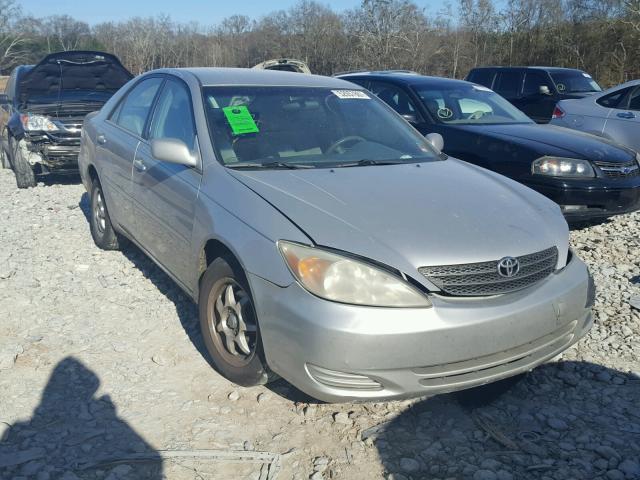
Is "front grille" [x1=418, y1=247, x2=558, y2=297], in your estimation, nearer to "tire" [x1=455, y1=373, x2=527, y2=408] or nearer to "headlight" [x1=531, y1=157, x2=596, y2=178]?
"tire" [x1=455, y1=373, x2=527, y2=408]

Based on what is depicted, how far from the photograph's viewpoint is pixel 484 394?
324 cm

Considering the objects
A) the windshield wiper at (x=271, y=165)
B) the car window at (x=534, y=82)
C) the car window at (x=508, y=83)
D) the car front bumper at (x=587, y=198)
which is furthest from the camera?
the car window at (x=508, y=83)

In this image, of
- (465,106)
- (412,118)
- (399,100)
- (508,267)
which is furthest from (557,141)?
(508,267)

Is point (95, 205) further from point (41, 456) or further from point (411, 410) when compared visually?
point (411, 410)

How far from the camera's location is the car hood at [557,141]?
5738mm

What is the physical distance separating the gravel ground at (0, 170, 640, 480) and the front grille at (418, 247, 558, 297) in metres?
0.72

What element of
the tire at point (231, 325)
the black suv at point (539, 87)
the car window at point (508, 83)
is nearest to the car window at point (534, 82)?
the black suv at point (539, 87)

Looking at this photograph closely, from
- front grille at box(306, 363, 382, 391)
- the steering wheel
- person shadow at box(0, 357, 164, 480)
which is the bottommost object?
person shadow at box(0, 357, 164, 480)

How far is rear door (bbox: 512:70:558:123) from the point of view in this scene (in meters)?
12.3

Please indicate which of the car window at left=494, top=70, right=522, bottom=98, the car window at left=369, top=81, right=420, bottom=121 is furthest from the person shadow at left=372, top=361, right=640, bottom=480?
the car window at left=494, top=70, right=522, bottom=98

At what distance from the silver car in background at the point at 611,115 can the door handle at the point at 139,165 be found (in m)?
7.04

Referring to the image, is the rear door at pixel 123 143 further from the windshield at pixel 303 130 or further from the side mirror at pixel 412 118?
the side mirror at pixel 412 118

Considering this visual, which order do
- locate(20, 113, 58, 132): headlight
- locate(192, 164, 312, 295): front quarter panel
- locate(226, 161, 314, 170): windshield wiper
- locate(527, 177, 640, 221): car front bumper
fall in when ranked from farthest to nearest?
locate(20, 113, 58, 132): headlight, locate(527, 177, 640, 221): car front bumper, locate(226, 161, 314, 170): windshield wiper, locate(192, 164, 312, 295): front quarter panel

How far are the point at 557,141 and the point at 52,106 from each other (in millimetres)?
6377
